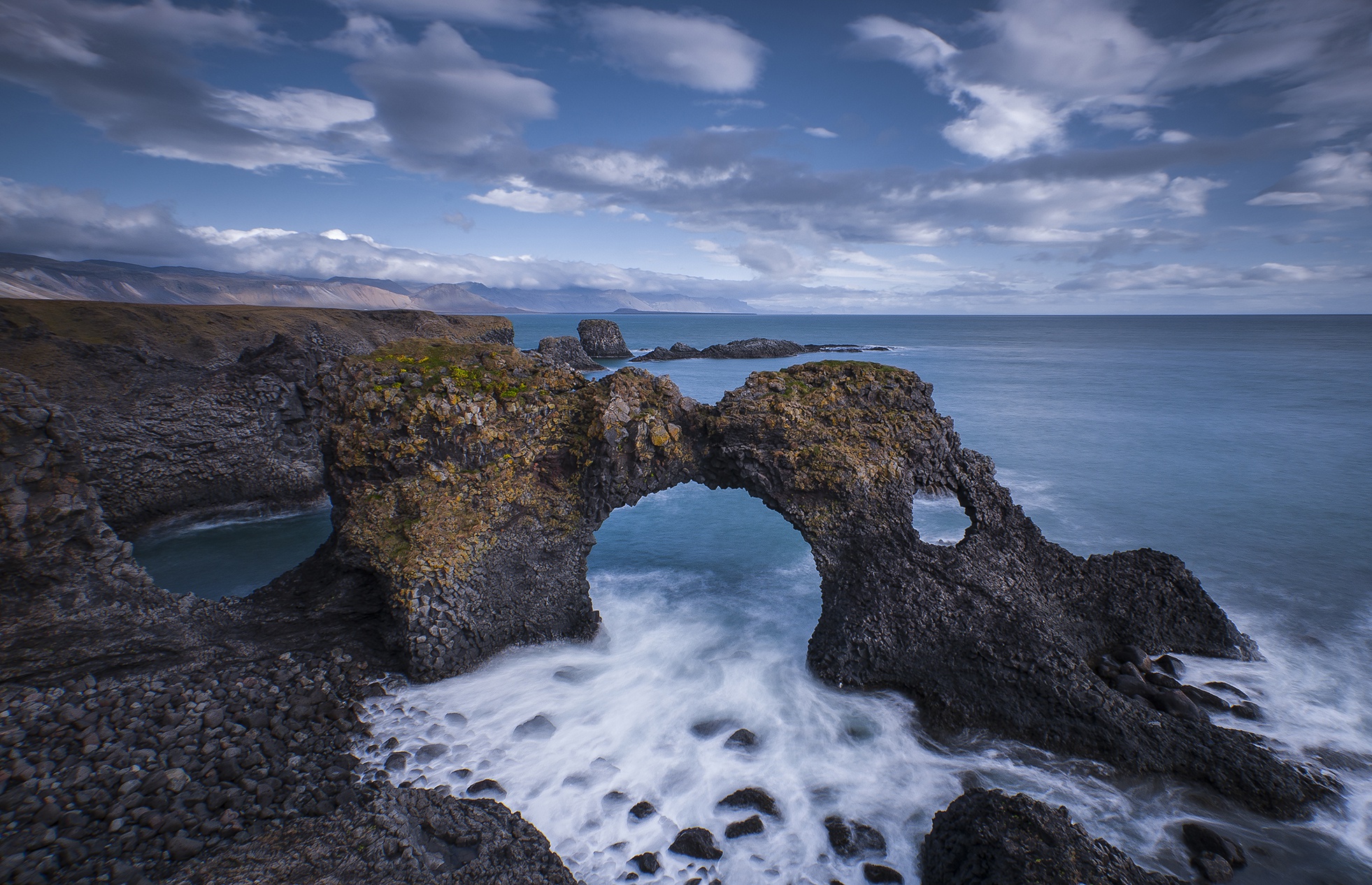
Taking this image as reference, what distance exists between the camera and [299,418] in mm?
22562

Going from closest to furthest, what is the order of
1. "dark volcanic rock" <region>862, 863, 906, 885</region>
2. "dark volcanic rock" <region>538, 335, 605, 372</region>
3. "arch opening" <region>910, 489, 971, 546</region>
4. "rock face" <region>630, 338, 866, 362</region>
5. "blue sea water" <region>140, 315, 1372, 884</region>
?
"dark volcanic rock" <region>862, 863, 906, 885</region> < "blue sea water" <region>140, 315, 1372, 884</region> < "arch opening" <region>910, 489, 971, 546</region> < "dark volcanic rock" <region>538, 335, 605, 372</region> < "rock face" <region>630, 338, 866, 362</region>

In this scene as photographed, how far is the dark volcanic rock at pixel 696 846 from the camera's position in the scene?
8.16 meters

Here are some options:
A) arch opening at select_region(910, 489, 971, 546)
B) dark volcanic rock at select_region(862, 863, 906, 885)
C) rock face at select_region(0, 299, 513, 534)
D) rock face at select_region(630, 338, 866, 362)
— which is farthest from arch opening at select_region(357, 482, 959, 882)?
rock face at select_region(630, 338, 866, 362)

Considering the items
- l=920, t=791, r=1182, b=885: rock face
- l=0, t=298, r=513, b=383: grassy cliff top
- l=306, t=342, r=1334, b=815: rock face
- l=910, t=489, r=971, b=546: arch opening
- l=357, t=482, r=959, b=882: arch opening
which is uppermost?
l=0, t=298, r=513, b=383: grassy cliff top

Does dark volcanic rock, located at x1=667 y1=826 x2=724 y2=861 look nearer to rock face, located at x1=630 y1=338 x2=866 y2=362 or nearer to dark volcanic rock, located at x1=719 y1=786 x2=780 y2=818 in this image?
dark volcanic rock, located at x1=719 y1=786 x2=780 y2=818

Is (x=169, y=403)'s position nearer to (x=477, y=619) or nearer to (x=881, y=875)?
(x=477, y=619)

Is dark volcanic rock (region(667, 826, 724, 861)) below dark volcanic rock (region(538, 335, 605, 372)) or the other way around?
below

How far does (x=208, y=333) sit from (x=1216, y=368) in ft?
289

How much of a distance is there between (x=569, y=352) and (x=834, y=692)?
5983 centimetres

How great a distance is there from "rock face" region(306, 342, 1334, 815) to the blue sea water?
36.1 inches

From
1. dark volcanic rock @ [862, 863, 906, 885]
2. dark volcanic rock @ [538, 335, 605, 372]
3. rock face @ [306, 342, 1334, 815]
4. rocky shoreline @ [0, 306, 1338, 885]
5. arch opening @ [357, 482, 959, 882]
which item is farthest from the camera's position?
dark volcanic rock @ [538, 335, 605, 372]

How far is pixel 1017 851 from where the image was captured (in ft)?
22.7

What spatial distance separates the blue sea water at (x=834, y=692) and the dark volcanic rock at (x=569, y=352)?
4149 centimetres

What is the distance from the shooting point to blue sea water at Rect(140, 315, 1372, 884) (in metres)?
8.66
